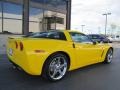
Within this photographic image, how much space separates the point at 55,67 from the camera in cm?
536

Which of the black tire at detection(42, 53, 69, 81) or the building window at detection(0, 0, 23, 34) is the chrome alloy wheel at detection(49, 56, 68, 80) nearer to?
the black tire at detection(42, 53, 69, 81)

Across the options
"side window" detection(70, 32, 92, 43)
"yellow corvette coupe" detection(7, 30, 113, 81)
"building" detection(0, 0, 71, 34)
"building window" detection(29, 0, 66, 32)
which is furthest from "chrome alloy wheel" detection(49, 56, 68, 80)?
"building window" detection(29, 0, 66, 32)

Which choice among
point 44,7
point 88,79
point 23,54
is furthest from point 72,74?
point 44,7

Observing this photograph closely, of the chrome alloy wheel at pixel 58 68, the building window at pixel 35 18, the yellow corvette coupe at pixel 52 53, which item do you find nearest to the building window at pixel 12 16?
Answer: the building window at pixel 35 18

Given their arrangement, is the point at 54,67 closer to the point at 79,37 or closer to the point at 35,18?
the point at 79,37

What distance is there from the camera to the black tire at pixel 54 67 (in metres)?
5.04

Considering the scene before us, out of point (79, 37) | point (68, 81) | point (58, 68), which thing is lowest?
point (68, 81)

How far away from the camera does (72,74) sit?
19.9ft

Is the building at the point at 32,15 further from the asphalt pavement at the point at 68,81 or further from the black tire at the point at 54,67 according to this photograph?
the black tire at the point at 54,67

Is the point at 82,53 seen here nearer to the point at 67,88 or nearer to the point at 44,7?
the point at 67,88

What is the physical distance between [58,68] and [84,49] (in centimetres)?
123

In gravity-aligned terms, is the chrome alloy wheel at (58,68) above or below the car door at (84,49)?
below

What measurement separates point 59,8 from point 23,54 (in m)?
17.5

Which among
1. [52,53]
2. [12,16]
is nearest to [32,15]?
[12,16]
